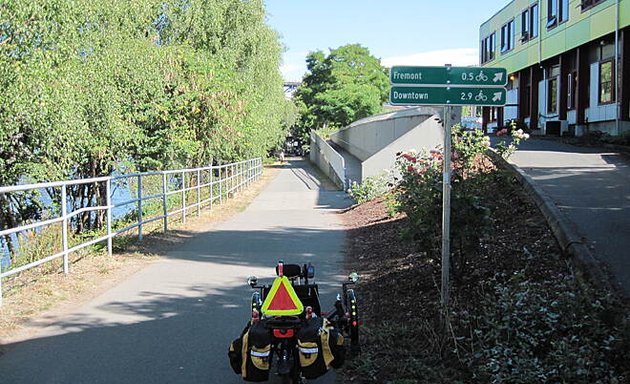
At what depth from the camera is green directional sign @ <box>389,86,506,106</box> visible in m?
5.61

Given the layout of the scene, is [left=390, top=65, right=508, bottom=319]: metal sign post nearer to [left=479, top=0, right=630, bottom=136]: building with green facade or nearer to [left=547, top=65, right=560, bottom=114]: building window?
[left=479, top=0, right=630, bottom=136]: building with green facade

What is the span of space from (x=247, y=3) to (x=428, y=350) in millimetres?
21528

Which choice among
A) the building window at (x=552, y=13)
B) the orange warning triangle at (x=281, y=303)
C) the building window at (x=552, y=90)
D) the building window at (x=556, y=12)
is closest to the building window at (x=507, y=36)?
the building window at (x=552, y=90)

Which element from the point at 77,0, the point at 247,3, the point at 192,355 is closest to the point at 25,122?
the point at 77,0

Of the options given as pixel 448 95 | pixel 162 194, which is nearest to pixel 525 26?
pixel 162 194

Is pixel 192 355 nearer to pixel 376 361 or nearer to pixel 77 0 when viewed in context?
pixel 376 361

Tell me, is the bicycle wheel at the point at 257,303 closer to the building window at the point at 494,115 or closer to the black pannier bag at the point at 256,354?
the black pannier bag at the point at 256,354

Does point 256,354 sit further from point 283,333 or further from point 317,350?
point 317,350

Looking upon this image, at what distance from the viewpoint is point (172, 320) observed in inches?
265

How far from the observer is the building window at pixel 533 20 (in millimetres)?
32575

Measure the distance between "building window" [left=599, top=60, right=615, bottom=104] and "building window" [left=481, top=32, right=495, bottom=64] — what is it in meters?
17.6

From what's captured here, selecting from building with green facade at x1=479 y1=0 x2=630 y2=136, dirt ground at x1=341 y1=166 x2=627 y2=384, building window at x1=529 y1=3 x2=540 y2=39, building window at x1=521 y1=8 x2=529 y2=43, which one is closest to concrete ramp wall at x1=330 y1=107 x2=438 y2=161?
building with green facade at x1=479 y1=0 x2=630 y2=136

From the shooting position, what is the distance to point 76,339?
604 cm

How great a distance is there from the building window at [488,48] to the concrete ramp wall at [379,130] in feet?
32.7
